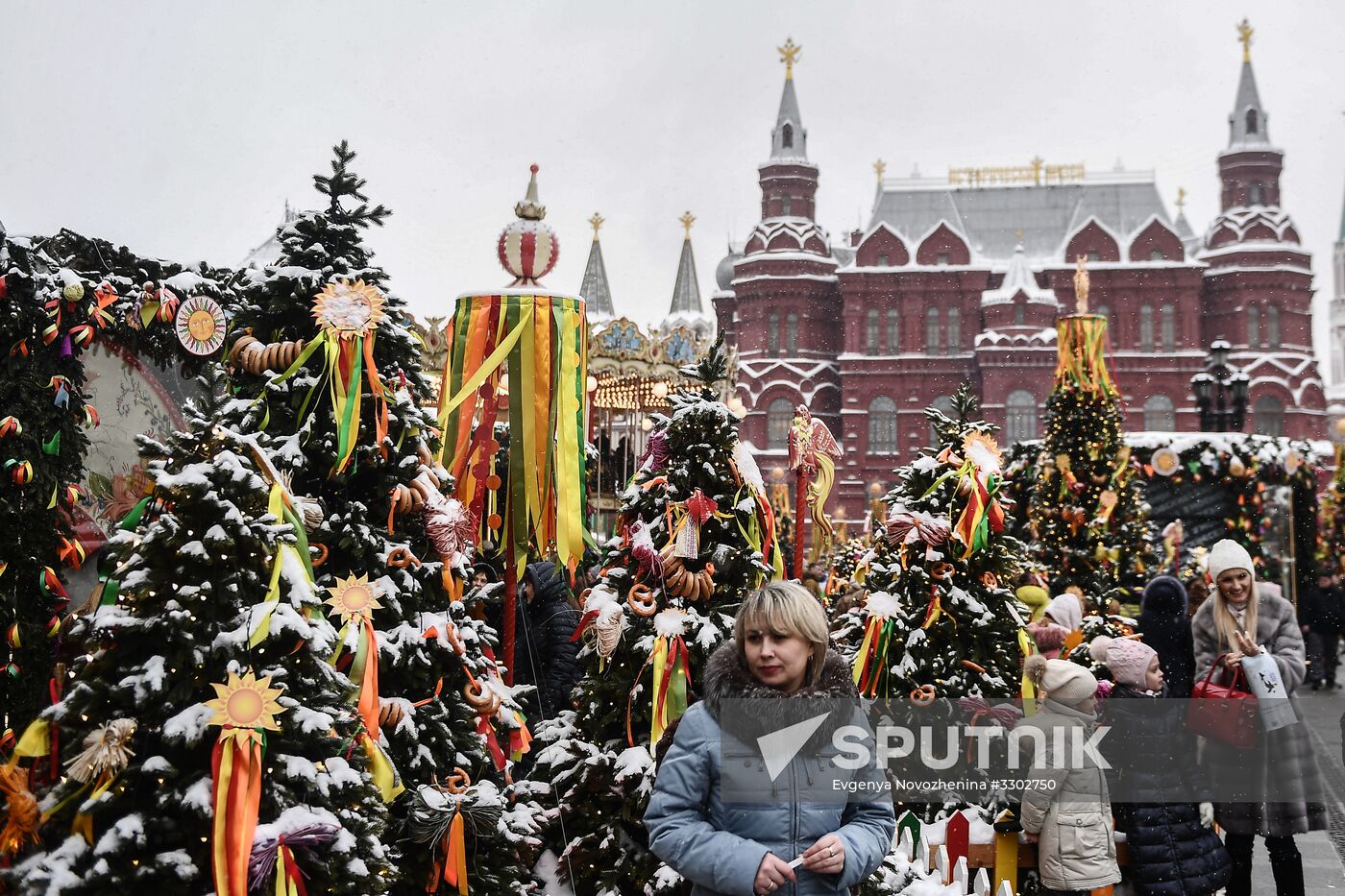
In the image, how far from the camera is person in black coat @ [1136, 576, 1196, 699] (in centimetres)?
577

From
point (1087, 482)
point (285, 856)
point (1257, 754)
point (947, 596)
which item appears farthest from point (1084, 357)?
point (285, 856)

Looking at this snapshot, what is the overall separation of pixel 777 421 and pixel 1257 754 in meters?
36.5

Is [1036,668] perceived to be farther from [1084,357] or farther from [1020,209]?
[1020,209]

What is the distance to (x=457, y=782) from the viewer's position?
4.42 meters

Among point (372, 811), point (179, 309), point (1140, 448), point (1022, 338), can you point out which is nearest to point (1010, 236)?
point (1022, 338)

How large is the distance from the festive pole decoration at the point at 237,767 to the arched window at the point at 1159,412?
4190cm

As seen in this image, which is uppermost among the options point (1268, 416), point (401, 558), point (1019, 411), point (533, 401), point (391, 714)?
point (1019, 411)

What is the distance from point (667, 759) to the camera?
268 centimetres

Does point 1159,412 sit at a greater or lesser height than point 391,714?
greater

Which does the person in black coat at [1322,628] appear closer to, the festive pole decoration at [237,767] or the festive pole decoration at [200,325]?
the festive pole decoration at [200,325]

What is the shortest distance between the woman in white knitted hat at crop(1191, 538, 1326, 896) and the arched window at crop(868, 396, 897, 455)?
35904 mm

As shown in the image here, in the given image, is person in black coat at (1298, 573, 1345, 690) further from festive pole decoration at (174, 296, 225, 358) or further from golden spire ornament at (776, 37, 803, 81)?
golden spire ornament at (776, 37, 803, 81)

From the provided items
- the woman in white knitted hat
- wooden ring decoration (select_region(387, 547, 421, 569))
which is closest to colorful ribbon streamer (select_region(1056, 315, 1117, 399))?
the woman in white knitted hat

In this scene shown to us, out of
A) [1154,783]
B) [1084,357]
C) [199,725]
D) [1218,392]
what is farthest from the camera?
[1218,392]
